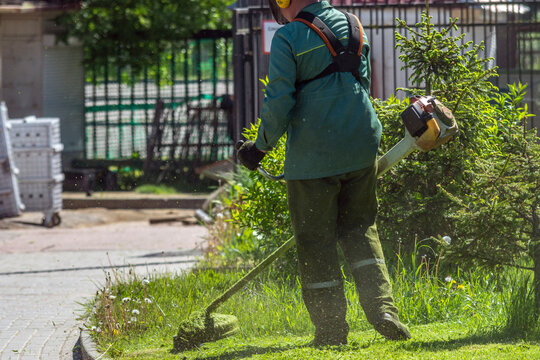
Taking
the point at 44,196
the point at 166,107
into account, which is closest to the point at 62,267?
the point at 44,196

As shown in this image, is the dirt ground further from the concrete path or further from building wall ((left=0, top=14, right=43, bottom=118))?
building wall ((left=0, top=14, right=43, bottom=118))

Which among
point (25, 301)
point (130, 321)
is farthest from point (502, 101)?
point (25, 301)

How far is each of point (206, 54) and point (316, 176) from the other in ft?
46.4

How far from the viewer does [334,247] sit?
14.2 ft

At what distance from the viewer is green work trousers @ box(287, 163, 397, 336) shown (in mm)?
4270

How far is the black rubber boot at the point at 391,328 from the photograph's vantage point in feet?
13.8

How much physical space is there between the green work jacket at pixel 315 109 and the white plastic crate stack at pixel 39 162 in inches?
361

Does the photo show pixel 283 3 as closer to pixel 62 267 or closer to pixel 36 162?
pixel 62 267

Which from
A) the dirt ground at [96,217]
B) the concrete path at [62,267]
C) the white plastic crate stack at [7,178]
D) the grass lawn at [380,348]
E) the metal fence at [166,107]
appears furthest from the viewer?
the metal fence at [166,107]

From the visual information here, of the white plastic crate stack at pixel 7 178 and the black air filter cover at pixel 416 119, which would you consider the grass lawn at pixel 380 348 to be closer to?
the black air filter cover at pixel 416 119

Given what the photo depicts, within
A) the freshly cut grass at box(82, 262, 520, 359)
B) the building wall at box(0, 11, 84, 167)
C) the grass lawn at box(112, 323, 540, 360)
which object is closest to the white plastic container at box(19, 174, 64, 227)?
the building wall at box(0, 11, 84, 167)

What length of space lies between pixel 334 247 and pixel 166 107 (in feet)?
44.9

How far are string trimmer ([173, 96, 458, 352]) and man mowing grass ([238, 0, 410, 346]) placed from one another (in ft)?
0.46

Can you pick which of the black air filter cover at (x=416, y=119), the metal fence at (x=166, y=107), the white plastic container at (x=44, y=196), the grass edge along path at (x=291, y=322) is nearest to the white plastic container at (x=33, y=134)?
the white plastic container at (x=44, y=196)
